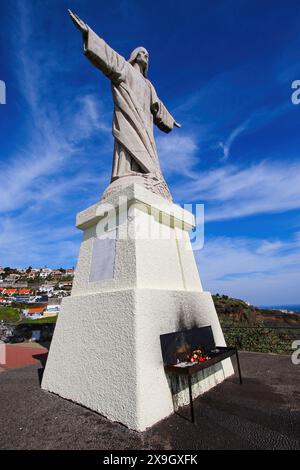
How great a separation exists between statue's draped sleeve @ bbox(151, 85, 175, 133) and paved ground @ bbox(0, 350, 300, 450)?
6.09 metres

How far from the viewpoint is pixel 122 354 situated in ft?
10.1

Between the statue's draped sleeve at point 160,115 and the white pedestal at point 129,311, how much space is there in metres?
2.86

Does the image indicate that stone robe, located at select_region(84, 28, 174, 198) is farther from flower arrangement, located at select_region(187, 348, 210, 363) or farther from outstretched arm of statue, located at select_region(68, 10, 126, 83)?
flower arrangement, located at select_region(187, 348, 210, 363)

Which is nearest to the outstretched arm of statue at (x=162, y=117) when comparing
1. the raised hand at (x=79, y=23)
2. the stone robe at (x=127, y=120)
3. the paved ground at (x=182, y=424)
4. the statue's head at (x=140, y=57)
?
the stone robe at (x=127, y=120)

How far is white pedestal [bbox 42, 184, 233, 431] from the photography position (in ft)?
9.82

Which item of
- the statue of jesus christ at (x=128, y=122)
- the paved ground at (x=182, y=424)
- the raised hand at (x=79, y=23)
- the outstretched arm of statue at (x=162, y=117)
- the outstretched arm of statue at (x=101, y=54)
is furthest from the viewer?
the outstretched arm of statue at (x=162, y=117)

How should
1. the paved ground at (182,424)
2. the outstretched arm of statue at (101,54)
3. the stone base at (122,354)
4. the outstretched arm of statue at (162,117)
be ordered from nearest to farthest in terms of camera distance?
the paved ground at (182,424) < the stone base at (122,354) < the outstretched arm of statue at (101,54) < the outstretched arm of statue at (162,117)

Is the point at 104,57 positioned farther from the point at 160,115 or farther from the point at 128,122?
the point at 160,115

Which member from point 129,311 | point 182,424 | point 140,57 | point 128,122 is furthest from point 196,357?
point 140,57

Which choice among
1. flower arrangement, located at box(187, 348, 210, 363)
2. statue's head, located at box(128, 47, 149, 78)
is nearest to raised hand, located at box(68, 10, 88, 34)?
statue's head, located at box(128, 47, 149, 78)

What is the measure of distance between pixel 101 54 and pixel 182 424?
631 cm

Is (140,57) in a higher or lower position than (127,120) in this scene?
higher

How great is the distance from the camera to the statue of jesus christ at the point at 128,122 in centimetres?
480

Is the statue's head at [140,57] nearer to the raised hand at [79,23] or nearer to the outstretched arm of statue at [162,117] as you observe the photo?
the outstretched arm of statue at [162,117]
